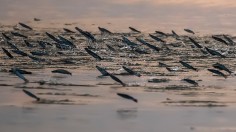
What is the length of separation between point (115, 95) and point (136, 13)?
15.1 meters

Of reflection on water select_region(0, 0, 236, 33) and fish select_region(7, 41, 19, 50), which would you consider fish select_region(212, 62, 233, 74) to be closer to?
fish select_region(7, 41, 19, 50)

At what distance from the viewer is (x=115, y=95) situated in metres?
16.2

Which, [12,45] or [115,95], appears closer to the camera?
[115,95]

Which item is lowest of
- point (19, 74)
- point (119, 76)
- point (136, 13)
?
point (136, 13)

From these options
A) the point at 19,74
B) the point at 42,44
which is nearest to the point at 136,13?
the point at 42,44

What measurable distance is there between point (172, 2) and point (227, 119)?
19.0 metres

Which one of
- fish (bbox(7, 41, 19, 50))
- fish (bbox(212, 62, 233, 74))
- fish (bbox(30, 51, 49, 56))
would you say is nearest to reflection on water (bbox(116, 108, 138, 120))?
fish (bbox(212, 62, 233, 74))

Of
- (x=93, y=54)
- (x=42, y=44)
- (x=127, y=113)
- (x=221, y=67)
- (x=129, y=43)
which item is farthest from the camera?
(x=129, y=43)

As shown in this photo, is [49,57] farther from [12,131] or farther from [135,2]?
[135,2]

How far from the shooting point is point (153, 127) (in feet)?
44.1

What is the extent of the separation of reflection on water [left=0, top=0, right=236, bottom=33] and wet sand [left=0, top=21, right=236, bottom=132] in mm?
4844

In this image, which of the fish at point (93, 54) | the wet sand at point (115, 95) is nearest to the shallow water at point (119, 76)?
the wet sand at point (115, 95)

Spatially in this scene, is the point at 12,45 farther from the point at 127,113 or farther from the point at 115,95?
the point at 127,113

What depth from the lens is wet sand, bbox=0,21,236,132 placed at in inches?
537
